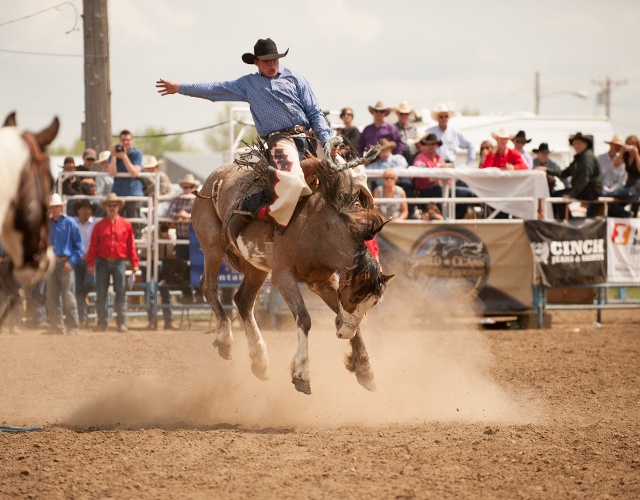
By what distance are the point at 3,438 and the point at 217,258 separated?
Result: 301 centimetres

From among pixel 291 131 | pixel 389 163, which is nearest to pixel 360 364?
pixel 291 131

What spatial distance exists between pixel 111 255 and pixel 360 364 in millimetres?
6859

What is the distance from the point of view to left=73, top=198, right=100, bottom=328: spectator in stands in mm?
14242

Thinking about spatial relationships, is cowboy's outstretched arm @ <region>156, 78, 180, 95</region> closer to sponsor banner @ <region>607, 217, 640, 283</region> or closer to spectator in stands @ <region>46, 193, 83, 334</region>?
spectator in stands @ <region>46, 193, 83, 334</region>

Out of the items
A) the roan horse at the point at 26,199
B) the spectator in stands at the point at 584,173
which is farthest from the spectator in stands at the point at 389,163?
the roan horse at the point at 26,199

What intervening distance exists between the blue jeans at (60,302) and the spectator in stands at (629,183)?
818cm

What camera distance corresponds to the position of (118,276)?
13.7m

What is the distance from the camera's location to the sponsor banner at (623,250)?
14070 mm

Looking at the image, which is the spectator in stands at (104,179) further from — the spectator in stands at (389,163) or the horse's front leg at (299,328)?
the horse's front leg at (299,328)

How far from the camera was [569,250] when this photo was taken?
13766mm

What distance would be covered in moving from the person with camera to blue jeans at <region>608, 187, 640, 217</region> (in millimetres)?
7242

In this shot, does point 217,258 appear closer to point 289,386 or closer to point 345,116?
point 289,386

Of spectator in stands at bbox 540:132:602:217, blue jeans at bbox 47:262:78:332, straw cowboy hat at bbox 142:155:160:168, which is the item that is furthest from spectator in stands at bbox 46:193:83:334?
spectator in stands at bbox 540:132:602:217

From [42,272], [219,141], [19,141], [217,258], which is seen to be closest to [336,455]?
[42,272]
